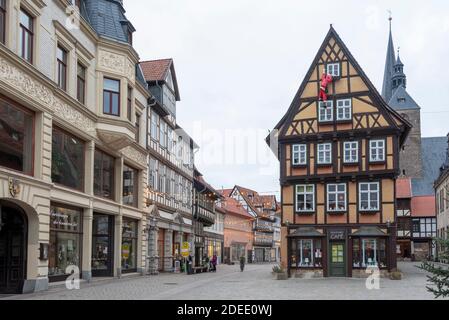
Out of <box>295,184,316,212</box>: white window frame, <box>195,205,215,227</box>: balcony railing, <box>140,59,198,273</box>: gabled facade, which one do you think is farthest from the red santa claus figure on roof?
<box>195,205,215,227</box>: balcony railing

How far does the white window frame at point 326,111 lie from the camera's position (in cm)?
3469

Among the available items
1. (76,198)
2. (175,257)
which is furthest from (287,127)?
(76,198)

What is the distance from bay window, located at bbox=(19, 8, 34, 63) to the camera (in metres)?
19.1

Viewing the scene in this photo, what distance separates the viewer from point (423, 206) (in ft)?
240

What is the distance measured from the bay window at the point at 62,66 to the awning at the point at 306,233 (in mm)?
16581

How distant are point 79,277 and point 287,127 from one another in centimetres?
1615

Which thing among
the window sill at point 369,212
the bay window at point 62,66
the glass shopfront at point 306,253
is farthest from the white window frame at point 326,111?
the bay window at point 62,66

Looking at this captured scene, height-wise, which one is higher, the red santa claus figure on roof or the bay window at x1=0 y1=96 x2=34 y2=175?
the red santa claus figure on roof

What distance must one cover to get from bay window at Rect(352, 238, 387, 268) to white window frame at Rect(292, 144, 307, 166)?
5.52m

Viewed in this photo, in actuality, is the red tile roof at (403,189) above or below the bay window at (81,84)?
below

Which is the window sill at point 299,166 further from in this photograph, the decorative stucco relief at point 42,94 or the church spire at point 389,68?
the church spire at point 389,68

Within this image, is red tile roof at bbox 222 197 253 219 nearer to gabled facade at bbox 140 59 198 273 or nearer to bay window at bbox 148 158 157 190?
gabled facade at bbox 140 59 198 273

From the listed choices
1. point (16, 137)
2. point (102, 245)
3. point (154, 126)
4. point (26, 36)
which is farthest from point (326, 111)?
point (16, 137)

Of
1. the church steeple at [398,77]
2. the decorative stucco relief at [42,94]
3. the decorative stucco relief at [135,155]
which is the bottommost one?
the decorative stucco relief at [135,155]
